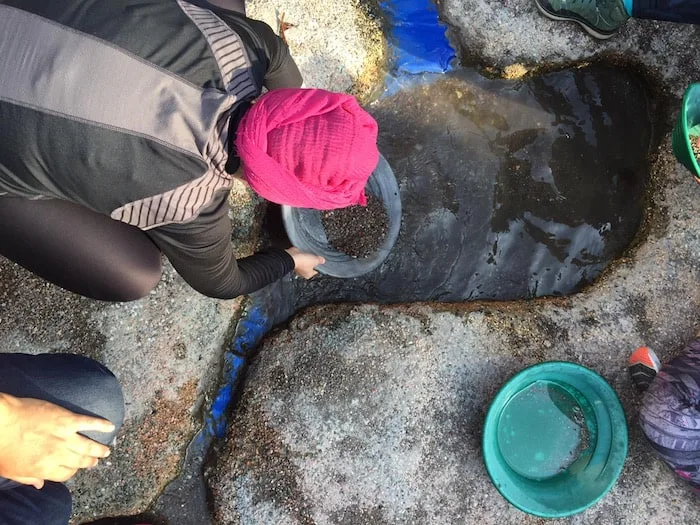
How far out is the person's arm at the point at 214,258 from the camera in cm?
116

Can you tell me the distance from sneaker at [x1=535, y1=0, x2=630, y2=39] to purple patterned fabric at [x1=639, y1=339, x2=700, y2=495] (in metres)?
1.13

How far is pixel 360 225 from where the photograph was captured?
6.22ft

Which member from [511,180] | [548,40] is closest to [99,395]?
[511,180]

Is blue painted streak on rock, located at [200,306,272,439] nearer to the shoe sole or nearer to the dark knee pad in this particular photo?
the dark knee pad

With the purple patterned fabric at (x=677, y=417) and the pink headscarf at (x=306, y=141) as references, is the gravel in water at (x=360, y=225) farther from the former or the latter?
the purple patterned fabric at (x=677, y=417)

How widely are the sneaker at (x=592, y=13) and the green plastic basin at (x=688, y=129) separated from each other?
35 cm

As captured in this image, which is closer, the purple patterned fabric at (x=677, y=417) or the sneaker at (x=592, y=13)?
the purple patterned fabric at (x=677, y=417)

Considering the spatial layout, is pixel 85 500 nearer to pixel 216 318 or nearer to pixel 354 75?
pixel 216 318

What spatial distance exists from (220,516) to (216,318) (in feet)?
2.06

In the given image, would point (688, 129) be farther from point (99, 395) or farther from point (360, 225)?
point (99, 395)

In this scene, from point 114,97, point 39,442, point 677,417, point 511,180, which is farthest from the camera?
point 511,180

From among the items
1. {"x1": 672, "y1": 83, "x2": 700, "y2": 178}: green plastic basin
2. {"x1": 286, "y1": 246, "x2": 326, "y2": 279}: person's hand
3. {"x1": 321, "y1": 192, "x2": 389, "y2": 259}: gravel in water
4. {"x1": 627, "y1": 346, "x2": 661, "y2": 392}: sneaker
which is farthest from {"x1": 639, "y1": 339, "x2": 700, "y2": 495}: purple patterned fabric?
{"x1": 286, "y1": 246, "x2": 326, "y2": 279}: person's hand

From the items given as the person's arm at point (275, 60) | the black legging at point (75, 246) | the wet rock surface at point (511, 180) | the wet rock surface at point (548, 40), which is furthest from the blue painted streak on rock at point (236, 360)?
the wet rock surface at point (548, 40)

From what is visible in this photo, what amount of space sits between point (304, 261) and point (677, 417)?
3.93ft
